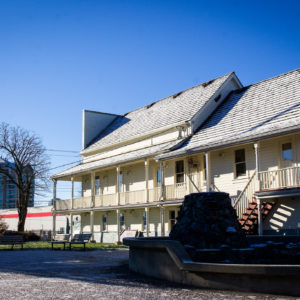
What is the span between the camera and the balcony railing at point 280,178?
1857cm

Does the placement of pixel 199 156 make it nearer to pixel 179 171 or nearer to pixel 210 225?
pixel 179 171

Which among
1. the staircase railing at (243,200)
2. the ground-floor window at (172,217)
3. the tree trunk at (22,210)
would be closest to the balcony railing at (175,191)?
the ground-floor window at (172,217)

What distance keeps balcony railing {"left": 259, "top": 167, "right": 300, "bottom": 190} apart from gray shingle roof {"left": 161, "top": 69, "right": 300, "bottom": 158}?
1.70 m

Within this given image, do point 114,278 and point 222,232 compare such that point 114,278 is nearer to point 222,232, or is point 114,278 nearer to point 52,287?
point 52,287

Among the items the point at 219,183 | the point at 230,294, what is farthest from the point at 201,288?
the point at 219,183

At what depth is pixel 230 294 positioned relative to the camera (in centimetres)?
812

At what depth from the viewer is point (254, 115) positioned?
23484 mm

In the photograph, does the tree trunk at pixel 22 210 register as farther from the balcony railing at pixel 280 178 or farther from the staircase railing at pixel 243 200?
the balcony railing at pixel 280 178

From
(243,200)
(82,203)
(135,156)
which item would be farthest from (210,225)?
(82,203)

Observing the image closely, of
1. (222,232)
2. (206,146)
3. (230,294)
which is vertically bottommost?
(230,294)

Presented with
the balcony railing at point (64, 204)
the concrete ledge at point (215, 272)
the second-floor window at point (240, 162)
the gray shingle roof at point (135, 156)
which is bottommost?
the concrete ledge at point (215, 272)

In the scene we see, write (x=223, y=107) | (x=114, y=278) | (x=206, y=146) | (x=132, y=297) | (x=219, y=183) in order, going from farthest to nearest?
(x=223, y=107) < (x=219, y=183) < (x=206, y=146) < (x=114, y=278) < (x=132, y=297)

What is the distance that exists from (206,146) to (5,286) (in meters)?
14.4

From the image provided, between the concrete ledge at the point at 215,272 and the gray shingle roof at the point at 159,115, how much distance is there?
17.3m
